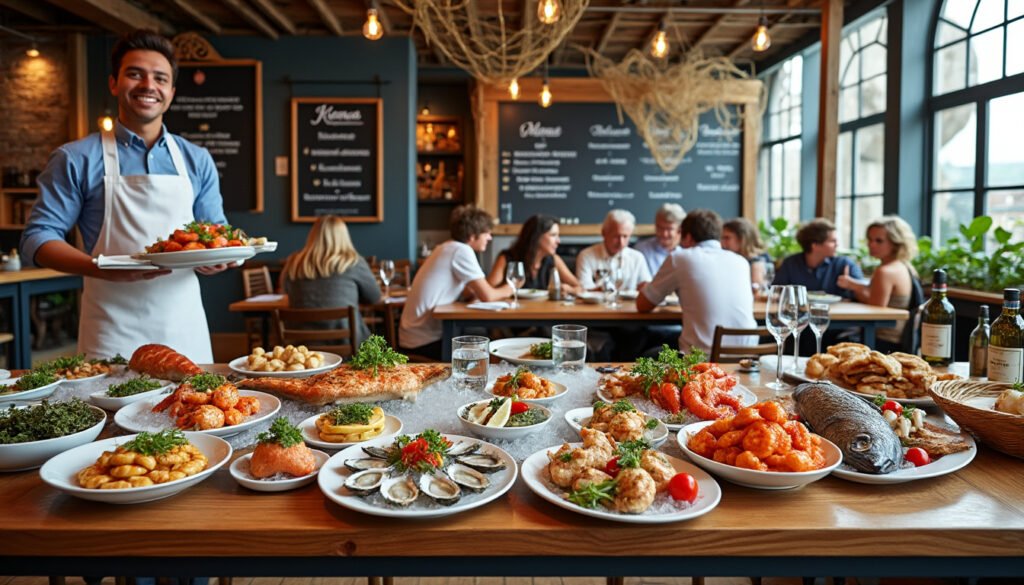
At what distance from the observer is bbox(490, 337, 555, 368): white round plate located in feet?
6.40

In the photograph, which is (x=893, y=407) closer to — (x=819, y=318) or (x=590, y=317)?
(x=819, y=318)

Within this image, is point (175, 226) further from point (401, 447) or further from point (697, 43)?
point (697, 43)

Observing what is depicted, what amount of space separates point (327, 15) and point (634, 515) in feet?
19.5

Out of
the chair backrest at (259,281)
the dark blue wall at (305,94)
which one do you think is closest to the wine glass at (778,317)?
the chair backrest at (259,281)

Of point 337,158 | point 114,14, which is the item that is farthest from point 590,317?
point 114,14

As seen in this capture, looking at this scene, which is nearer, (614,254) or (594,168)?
(614,254)

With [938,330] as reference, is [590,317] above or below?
below

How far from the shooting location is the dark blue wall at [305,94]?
657 cm

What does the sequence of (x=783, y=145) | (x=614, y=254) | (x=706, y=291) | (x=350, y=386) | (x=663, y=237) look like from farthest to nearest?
1. (x=783, y=145)
2. (x=663, y=237)
3. (x=614, y=254)
4. (x=706, y=291)
5. (x=350, y=386)

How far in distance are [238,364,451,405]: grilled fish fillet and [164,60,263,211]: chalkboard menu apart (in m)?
5.49

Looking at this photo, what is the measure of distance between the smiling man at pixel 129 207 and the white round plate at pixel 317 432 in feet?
3.25

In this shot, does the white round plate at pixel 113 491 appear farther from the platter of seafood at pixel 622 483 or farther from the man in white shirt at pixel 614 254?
the man in white shirt at pixel 614 254

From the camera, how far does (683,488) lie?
103 centimetres

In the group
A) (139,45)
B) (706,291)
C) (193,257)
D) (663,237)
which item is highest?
(139,45)
